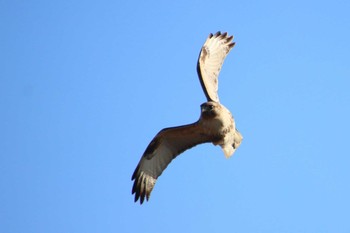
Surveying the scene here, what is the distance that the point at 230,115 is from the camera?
10.5m

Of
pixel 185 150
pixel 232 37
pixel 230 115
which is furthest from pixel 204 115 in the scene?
pixel 232 37

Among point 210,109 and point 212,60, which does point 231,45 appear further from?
point 210,109

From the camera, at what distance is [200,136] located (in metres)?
10.9

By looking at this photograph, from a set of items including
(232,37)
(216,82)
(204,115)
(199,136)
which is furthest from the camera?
(232,37)

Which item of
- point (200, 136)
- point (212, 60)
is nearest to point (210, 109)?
point (200, 136)

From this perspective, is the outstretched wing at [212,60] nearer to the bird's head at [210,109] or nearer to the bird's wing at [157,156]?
the bird's head at [210,109]

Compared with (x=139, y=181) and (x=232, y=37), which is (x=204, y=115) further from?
(x=232, y=37)

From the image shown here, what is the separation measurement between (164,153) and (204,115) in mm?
1359

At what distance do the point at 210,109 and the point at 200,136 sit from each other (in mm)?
955

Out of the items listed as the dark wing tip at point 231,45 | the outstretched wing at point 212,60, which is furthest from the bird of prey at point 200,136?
the dark wing tip at point 231,45

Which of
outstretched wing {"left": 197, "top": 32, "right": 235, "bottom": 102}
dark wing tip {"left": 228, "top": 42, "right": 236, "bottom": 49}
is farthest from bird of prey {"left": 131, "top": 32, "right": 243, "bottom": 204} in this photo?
dark wing tip {"left": 228, "top": 42, "right": 236, "bottom": 49}

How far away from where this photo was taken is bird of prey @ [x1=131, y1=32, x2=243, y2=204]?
10266 mm

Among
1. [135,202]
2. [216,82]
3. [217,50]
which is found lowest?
[135,202]

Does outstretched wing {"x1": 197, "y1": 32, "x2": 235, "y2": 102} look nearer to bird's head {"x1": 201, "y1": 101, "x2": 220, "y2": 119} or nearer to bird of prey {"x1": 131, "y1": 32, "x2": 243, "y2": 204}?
bird of prey {"x1": 131, "y1": 32, "x2": 243, "y2": 204}
